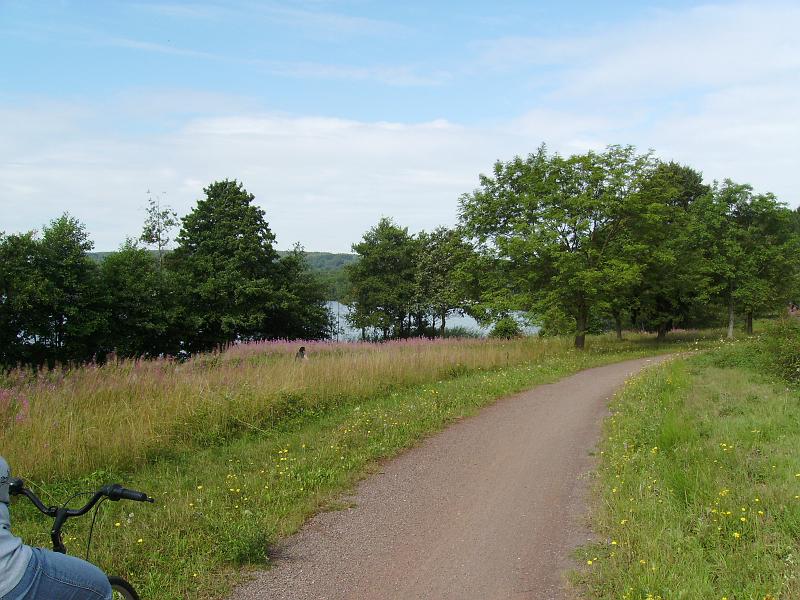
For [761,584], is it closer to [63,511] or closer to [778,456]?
[778,456]

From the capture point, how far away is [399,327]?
53625mm

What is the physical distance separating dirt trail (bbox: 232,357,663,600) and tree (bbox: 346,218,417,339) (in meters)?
41.7

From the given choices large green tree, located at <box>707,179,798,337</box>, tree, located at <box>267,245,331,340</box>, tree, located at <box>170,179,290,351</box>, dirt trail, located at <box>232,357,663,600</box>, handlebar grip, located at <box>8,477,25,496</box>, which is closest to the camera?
handlebar grip, located at <box>8,477,25,496</box>

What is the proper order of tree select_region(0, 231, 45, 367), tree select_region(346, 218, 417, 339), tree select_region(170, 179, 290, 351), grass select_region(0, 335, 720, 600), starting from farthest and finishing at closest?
1. tree select_region(346, 218, 417, 339)
2. tree select_region(170, 179, 290, 351)
3. tree select_region(0, 231, 45, 367)
4. grass select_region(0, 335, 720, 600)

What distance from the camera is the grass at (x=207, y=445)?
15.9 feet

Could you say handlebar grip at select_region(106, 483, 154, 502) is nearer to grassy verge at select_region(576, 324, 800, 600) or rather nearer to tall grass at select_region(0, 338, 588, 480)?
grassy verge at select_region(576, 324, 800, 600)

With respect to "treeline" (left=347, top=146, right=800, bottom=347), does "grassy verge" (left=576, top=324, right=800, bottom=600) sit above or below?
below

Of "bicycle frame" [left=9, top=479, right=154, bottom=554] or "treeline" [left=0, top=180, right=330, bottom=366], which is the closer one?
"bicycle frame" [left=9, top=479, right=154, bottom=554]

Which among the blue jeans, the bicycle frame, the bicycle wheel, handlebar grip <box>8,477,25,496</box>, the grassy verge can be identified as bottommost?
the grassy verge

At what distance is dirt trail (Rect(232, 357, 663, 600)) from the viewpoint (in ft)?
14.4

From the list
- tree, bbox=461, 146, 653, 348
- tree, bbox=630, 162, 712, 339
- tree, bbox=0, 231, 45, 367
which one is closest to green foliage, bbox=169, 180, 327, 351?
tree, bbox=0, 231, 45, 367

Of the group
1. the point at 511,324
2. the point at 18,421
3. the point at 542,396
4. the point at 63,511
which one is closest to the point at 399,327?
the point at 511,324

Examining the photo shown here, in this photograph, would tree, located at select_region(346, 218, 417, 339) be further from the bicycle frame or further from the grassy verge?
the bicycle frame

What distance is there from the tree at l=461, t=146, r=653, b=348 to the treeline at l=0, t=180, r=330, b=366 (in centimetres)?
1829
